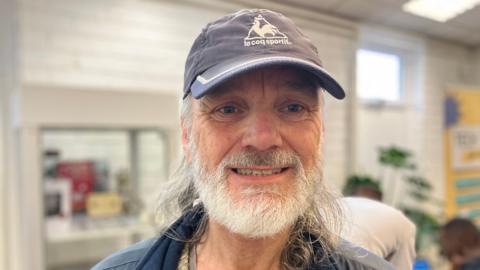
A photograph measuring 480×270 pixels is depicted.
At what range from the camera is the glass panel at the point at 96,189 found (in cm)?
209

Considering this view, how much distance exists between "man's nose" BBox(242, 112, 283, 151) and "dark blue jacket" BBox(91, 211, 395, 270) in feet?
0.95

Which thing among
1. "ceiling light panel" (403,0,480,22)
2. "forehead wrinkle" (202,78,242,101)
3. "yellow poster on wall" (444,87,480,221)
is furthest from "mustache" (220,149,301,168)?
"yellow poster on wall" (444,87,480,221)

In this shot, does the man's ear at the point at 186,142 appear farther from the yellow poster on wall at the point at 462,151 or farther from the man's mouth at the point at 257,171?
the yellow poster on wall at the point at 462,151

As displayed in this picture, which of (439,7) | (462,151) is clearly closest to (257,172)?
(439,7)

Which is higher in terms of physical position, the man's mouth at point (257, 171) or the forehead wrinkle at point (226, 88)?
the forehead wrinkle at point (226, 88)

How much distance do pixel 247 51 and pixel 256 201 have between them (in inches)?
11.9

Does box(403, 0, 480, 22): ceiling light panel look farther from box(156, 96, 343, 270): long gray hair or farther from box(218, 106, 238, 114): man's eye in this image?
box(218, 106, 238, 114): man's eye

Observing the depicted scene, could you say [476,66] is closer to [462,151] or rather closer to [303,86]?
[462,151]

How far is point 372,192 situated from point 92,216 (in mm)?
1620

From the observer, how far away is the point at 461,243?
2.30m

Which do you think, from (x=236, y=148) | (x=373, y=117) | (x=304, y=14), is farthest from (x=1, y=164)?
(x=373, y=117)

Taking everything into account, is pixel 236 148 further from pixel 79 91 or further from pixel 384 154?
pixel 384 154

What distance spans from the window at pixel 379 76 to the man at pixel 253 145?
2.89 metres

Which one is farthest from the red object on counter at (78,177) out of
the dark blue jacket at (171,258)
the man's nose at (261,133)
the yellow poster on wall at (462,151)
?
the yellow poster on wall at (462,151)
